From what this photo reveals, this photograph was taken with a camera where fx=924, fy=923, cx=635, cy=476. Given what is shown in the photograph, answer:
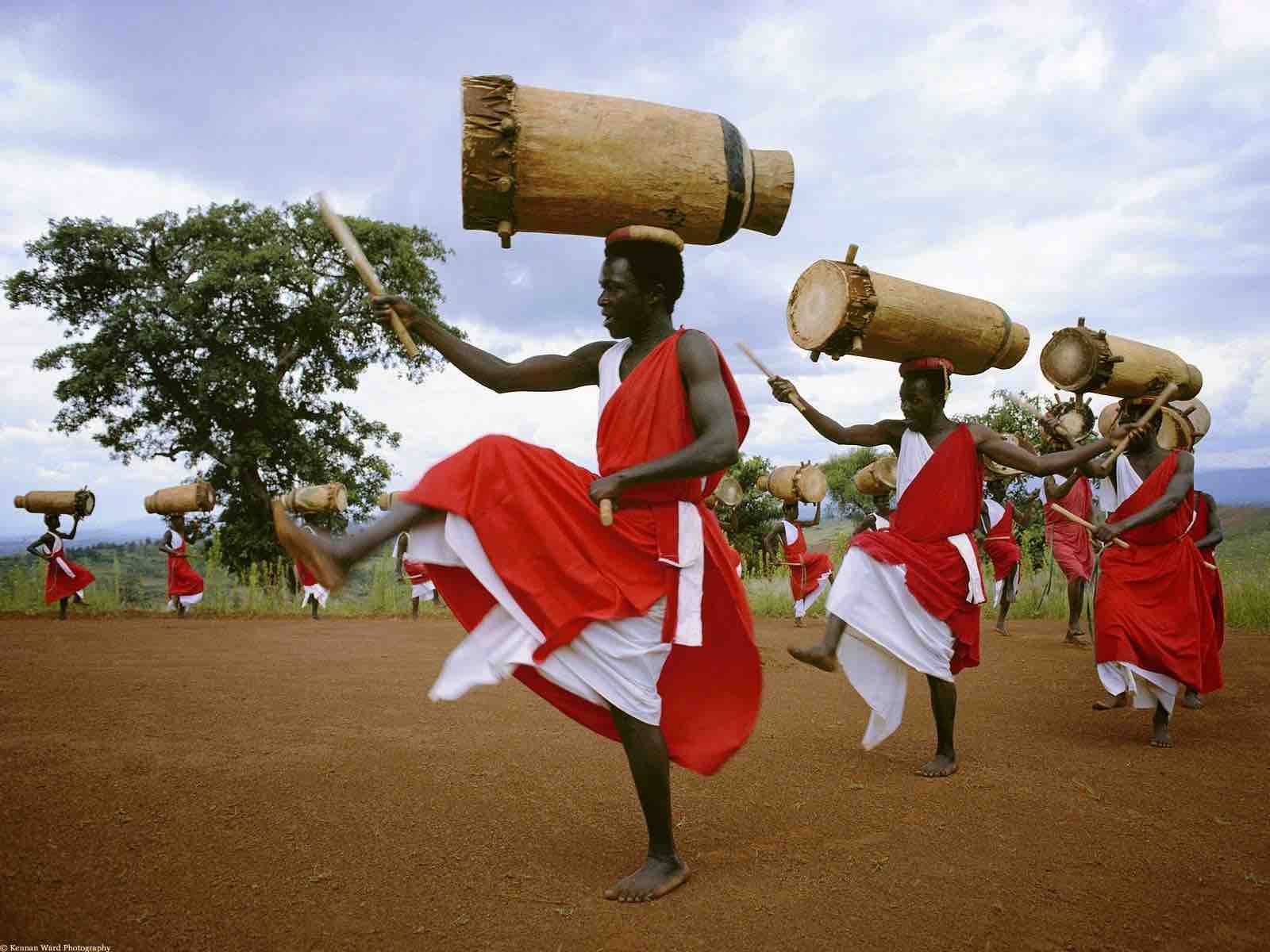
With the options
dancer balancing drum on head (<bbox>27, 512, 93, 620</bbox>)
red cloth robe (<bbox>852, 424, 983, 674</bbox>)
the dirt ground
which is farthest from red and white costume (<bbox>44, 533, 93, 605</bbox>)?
red cloth robe (<bbox>852, 424, 983, 674</bbox>)

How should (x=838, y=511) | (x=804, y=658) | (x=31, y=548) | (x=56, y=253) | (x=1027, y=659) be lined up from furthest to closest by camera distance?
(x=838, y=511), (x=56, y=253), (x=31, y=548), (x=1027, y=659), (x=804, y=658)

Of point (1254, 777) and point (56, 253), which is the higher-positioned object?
point (56, 253)

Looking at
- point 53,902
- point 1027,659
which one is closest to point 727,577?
point 53,902

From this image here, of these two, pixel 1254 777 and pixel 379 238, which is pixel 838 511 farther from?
pixel 1254 777

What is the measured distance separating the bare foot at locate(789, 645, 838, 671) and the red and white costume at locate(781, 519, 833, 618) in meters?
7.86

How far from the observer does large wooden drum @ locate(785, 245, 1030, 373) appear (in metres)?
4.34

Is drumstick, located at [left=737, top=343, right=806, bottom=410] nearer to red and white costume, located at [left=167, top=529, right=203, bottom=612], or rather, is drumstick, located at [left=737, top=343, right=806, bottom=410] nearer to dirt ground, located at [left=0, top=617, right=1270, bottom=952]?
dirt ground, located at [left=0, top=617, right=1270, bottom=952]

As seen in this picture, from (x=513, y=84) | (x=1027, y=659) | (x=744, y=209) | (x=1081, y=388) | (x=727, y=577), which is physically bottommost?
(x=1027, y=659)

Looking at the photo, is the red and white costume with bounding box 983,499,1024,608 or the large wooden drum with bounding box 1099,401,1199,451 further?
the red and white costume with bounding box 983,499,1024,608

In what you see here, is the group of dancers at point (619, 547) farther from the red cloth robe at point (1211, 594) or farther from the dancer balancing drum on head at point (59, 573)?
the dancer balancing drum on head at point (59, 573)

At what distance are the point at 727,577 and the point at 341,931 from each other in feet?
4.86

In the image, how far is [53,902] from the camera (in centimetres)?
246

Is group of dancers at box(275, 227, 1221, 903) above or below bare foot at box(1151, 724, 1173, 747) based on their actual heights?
above

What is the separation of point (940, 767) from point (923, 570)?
91 cm
